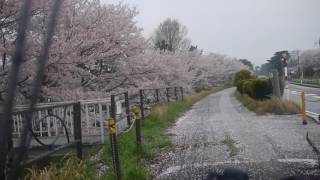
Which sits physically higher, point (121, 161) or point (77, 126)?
point (77, 126)

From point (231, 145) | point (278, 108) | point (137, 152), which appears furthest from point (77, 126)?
point (278, 108)

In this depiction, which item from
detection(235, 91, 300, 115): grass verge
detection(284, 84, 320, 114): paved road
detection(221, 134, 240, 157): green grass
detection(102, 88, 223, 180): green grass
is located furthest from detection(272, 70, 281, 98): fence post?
detection(221, 134, 240, 157): green grass

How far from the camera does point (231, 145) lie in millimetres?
8938

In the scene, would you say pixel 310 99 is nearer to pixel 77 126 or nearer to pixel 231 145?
pixel 231 145

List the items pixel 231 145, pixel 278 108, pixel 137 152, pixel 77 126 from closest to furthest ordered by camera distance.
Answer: pixel 77 126, pixel 137 152, pixel 231 145, pixel 278 108

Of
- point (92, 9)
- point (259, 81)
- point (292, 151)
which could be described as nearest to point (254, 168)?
point (292, 151)

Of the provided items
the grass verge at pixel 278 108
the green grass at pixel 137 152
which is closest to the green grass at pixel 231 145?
the green grass at pixel 137 152

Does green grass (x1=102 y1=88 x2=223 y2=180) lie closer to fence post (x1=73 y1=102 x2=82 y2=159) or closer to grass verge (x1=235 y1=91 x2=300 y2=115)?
fence post (x1=73 y1=102 x2=82 y2=159)

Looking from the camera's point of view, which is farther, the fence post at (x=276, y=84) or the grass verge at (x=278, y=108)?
the fence post at (x=276, y=84)

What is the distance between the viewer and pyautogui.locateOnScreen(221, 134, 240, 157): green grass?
8156 mm

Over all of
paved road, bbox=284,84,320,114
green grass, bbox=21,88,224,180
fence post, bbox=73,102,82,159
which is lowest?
paved road, bbox=284,84,320,114

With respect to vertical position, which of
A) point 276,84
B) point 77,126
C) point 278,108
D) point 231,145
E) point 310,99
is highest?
point 276,84

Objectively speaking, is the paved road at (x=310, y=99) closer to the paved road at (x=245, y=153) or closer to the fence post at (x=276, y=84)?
the fence post at (x=276, y=84)

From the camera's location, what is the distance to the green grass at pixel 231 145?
8.16 meters
